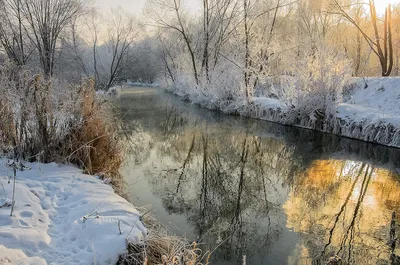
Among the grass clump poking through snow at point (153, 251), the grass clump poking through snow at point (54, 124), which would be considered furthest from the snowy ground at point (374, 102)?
the grass clump poking through snow at point (153, 251)

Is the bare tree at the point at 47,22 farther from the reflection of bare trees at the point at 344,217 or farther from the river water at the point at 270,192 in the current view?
the reflection of bare trees at the point at 344,217

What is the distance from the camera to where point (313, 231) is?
4.52m

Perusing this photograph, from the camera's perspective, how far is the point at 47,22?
17.8 metres

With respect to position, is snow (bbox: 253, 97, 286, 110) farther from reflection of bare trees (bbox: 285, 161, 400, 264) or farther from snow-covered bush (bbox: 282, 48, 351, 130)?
reflection of bare trees (bbox: 285, 161, 400, 264)

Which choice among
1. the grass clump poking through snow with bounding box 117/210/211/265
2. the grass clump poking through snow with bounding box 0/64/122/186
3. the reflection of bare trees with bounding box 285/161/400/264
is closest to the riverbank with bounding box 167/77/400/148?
the reflection of bare trees with bounding box 285/161/400/264

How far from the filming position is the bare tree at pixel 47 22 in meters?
17.3

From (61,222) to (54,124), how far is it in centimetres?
257

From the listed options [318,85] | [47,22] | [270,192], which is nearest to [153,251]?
[270,192]

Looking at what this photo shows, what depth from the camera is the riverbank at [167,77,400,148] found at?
32.9 feet

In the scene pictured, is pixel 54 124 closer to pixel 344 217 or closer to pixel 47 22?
pixel 344 217

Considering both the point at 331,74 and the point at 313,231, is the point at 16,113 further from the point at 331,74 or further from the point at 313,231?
the point at 331,74

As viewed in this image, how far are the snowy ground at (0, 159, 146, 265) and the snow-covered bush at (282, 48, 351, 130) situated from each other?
32.2 ft

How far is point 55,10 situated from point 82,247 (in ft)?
59.9

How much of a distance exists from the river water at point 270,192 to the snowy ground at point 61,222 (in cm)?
124
